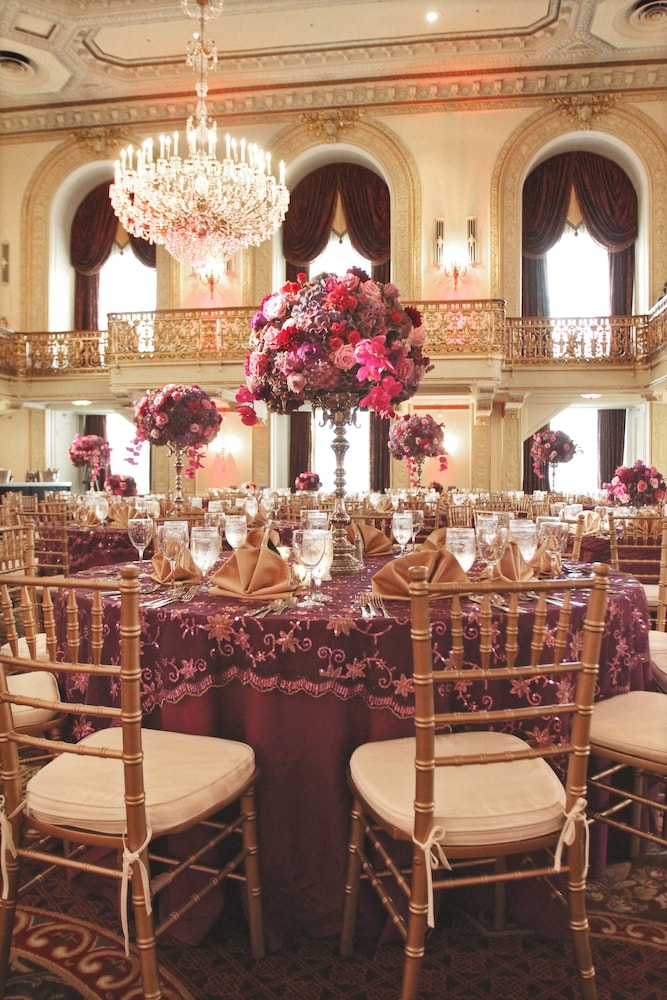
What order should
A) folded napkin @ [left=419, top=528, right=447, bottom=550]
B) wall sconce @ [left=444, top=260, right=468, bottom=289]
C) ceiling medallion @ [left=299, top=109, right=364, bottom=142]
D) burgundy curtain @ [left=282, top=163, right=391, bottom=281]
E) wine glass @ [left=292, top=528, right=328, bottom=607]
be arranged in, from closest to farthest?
wine glass @ [left=292, top=528, right=328, bottom=607], folded napkin @ [left=419, top=528, right=447, bottom=550], wall sconce @ [left=444, top=260, right=468, bottom=289], ceiling medallion @ [left=299, top=109, right=364, bottom=142], burgundy curtain @ [left=282, top=163, right=391, bottom=281]

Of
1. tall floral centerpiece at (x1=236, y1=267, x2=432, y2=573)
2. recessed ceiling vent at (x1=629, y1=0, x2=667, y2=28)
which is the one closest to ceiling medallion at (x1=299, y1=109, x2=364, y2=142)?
recessed ceiling vent at (x1=629, y1=0, x2=667, y2=28)

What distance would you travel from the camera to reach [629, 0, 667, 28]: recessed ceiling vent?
10.5m

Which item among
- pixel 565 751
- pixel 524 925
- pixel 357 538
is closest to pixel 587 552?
pixel 357 538

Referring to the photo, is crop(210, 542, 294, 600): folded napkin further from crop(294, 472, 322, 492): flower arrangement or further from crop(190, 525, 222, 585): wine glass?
crop(294, 472, 322, 492): flower arrangement

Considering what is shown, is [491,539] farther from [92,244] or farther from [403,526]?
[92,244]

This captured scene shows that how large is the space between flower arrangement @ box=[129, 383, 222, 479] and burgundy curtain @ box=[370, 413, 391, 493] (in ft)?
29.8

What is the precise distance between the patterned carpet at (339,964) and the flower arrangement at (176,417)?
3888 mm

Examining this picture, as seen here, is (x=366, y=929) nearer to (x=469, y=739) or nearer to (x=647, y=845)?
(x=469, y=739)

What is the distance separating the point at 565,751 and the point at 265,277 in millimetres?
12780

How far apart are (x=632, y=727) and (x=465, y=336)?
→ 10.4m

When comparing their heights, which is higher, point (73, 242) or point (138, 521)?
point (73, 242)

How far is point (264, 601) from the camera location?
Result: 2.05 metres

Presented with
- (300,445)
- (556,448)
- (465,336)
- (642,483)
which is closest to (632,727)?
(642,483)

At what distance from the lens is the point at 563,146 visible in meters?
13.1
